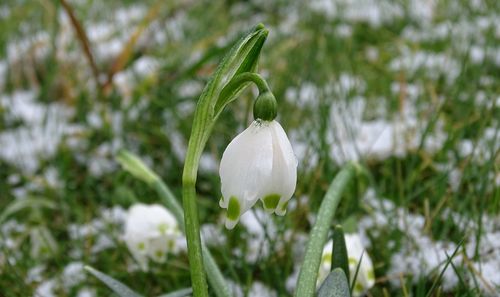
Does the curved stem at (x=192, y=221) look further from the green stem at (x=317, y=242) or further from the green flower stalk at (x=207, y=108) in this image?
the green stem at (x=317, y=242)

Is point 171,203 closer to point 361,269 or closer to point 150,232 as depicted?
point 150,232

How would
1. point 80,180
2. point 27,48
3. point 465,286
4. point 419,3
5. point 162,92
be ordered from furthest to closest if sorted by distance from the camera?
1. point 419,3
2. point 27,48
3. point 162,92
4. point 80,180
5. point 465,286

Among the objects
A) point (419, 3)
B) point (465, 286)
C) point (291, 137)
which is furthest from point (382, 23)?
point (465, 286)

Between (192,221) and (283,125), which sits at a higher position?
(283,125)

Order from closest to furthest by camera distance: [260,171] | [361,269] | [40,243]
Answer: [260,171]
[361,269]
[40,243]

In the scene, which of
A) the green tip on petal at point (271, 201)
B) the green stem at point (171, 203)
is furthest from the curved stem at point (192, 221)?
the green stem at point (171, 203)

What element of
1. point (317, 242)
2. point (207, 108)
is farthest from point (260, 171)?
point (317, 242)

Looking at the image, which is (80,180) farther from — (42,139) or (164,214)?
(164,214)
